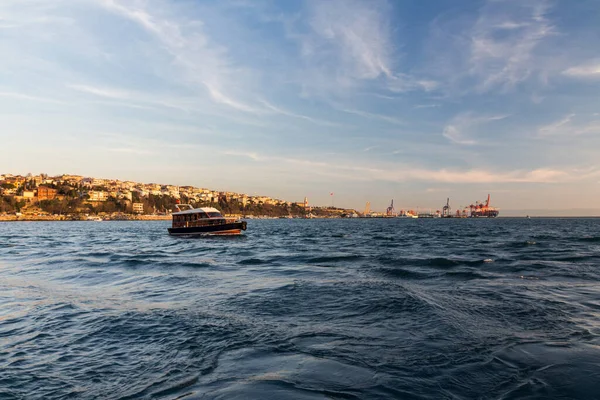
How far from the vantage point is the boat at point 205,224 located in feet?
168

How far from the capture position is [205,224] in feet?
172

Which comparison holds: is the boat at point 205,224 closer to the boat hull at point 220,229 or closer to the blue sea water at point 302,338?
the boat hull at point 220,229

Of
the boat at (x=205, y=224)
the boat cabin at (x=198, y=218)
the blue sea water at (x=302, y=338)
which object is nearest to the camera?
the blue sea water at (x=302, y=338)

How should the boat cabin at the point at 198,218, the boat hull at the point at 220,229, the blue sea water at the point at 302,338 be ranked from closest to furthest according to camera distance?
the blue sea water at the point at 302,338 < the boat hull at the point at 220,229 < the boat cabin at the point at 198,218

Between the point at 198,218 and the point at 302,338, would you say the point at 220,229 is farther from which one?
the point at 302,338

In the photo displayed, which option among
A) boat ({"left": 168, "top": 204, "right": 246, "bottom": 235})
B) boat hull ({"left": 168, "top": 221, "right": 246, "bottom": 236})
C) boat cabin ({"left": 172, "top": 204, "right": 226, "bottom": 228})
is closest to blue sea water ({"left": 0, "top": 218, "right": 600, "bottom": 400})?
boat hull ({"left": 168, "top": 221, "right": 246, "bottom": 236})

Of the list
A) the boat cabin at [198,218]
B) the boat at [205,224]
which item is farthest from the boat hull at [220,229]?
the boat cabin at [198,218]

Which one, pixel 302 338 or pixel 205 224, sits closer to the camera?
pixel 302 338

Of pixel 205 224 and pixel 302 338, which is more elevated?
pixel 302 338

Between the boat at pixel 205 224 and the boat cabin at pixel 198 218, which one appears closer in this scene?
the boat at pixel 205 224

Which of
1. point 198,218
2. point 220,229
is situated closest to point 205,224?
point 198,218

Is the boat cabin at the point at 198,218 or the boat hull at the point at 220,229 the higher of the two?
the boat cabin at the point at 198,218

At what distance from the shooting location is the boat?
5125cm

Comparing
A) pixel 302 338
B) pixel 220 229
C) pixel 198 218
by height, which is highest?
pixel 302 338
